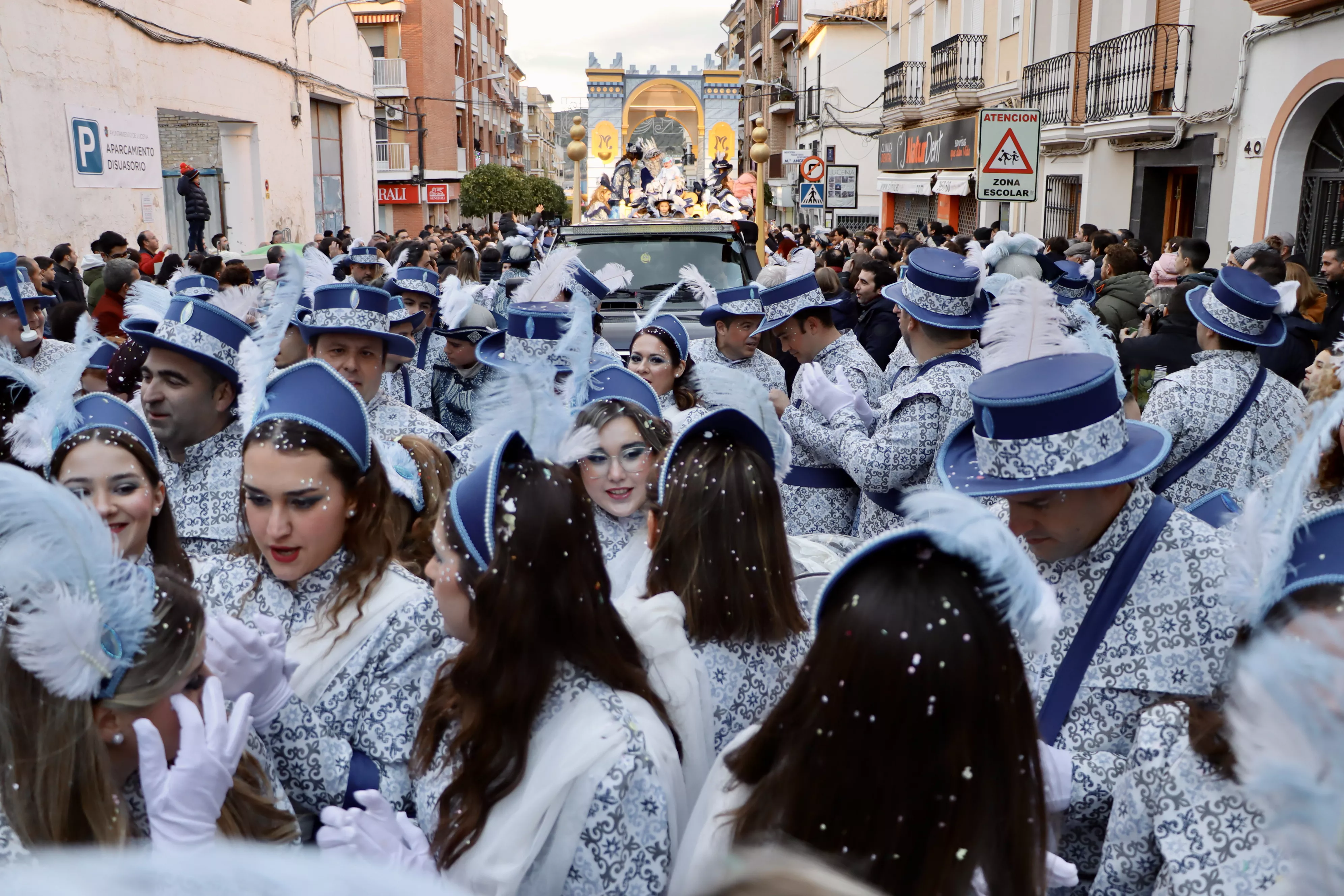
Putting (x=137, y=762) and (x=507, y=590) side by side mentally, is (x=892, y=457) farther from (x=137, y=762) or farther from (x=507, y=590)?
(x=137, y=762)

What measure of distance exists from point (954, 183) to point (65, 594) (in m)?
23.1

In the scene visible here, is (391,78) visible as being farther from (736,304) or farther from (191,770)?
(191,770)

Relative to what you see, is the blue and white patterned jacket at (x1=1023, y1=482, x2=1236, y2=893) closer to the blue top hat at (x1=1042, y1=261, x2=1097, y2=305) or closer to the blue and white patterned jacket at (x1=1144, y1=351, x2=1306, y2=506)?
the blue and white patterned jacket at (x1=1144, y1=351, x2=1306, y2=506)

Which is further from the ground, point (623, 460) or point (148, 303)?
point (148, 303)

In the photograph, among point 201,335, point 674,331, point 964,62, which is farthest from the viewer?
point 964,62

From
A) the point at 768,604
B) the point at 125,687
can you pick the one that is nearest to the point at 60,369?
the point at 125,687

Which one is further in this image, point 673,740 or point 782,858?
point 673,740

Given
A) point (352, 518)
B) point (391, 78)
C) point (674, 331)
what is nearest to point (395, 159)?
point (391, 78)

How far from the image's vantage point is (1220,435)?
4.29 metres

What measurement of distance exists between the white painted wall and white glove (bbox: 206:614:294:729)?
38.8 feet

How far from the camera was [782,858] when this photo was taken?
34.9 inches

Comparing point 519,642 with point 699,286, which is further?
point 699,286

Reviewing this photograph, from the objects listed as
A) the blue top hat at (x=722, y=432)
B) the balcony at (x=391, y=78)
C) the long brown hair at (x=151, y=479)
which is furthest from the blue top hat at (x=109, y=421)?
the balcony at (x=391, y=78)

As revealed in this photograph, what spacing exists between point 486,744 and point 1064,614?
1.29 metres
